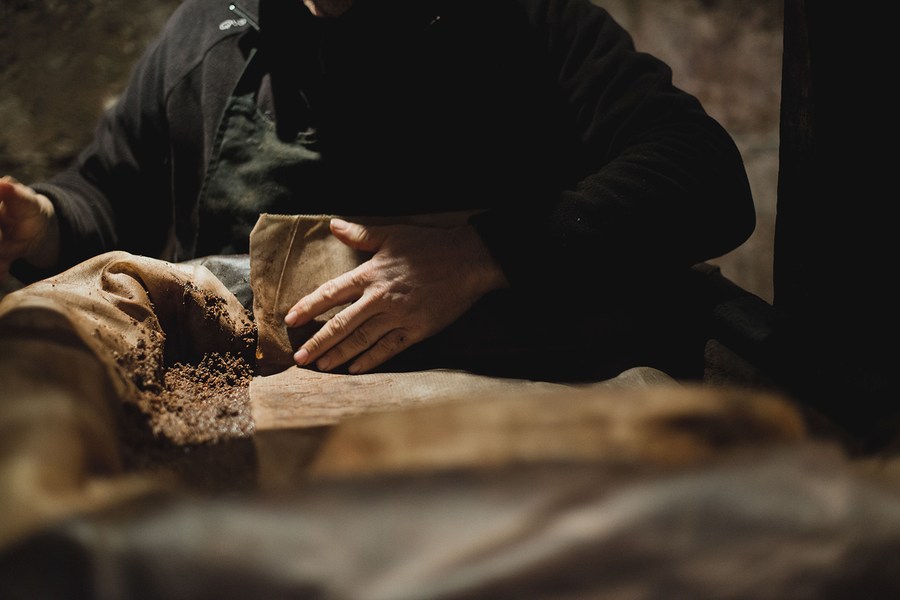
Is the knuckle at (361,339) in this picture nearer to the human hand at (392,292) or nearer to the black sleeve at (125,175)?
the human hand at (392,292)

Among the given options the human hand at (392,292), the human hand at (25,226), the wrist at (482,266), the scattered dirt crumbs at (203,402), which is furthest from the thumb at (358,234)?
the human hand at (25,226)

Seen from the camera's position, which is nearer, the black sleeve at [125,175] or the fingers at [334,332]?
the fingers at [334,332]

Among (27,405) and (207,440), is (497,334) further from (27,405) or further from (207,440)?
(27,405)

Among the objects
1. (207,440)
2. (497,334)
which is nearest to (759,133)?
(497,334)

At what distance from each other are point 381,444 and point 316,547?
0.07 meters

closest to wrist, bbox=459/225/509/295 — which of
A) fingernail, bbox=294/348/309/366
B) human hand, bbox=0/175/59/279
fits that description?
fingernail, bbox=294/348/309/366

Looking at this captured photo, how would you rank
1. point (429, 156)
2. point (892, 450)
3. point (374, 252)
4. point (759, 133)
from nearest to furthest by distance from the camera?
point (892, 450), point (374, 252), point (429, 156), point (759, 133)

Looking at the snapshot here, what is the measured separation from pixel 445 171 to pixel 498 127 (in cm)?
12

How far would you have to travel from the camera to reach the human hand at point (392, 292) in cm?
99

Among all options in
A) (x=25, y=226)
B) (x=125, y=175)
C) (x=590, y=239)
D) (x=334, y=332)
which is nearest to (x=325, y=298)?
(x=334, y=332)

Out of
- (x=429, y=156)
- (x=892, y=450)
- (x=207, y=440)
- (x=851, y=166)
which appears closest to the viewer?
(x=892, y=450)

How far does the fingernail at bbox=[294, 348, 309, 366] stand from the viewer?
99 cm

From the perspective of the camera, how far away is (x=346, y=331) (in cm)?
99

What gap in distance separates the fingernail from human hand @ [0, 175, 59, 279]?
19.7 inches
